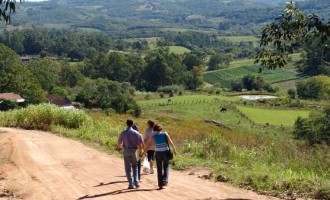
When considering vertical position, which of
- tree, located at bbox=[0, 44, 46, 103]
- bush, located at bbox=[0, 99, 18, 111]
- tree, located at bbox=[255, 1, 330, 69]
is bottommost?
bush, located at bbox=[0, 99, 18, 111]

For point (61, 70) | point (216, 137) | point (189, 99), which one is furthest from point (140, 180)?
point (61, 70)

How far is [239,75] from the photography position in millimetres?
120250

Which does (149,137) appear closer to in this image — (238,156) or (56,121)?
(238,156)

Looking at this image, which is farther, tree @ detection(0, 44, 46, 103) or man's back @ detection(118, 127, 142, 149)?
tree @ detection(0, 44, 46, 103)

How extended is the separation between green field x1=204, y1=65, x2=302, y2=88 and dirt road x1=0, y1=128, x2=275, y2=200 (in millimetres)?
95359

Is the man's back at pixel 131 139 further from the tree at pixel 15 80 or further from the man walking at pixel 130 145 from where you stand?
the tree at pixel 15 80

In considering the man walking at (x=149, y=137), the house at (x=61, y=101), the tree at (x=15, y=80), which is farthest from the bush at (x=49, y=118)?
the house at (x=61, y=101)

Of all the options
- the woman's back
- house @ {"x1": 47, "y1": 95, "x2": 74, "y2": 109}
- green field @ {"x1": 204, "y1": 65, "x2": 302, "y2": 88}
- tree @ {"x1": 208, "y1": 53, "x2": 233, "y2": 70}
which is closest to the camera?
the woman's back

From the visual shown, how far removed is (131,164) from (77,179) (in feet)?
7.02

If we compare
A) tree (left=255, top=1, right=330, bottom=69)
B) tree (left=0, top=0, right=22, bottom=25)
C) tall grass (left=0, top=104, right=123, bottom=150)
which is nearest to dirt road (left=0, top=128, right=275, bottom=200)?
tree (left=255, top=1, right=330, bottom=69)

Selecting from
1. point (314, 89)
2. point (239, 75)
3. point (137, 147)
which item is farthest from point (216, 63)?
point (137, 147)

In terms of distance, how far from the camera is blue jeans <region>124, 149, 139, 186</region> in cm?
1040

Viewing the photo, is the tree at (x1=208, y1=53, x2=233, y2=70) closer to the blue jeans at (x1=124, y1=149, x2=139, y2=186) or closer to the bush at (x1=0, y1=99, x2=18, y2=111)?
the bush at (x1=0, y1=99, x2=18, y2=111)

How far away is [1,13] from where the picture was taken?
26.2 feet
